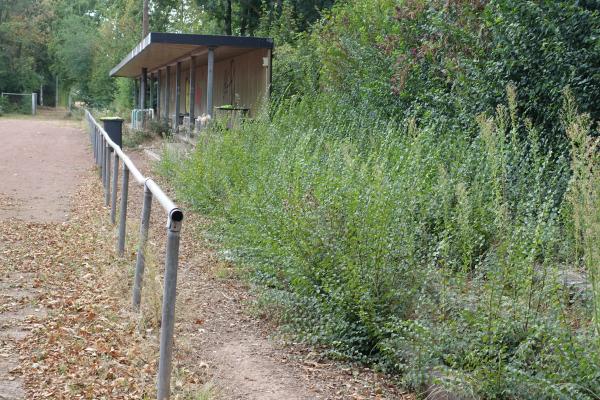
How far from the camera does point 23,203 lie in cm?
1170

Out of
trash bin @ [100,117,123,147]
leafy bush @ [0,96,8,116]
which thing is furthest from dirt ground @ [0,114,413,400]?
leafy bush @ [0,96,8,116]

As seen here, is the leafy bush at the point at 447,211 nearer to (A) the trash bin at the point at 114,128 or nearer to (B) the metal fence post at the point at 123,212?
(B) the metal fence post at the point at 123,212

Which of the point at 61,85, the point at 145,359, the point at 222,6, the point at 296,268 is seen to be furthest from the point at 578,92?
the point at 61,85

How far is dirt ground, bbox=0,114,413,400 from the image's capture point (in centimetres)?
439

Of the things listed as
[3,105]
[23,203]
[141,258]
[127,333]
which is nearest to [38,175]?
[23,203]

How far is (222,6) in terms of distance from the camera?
110 ft

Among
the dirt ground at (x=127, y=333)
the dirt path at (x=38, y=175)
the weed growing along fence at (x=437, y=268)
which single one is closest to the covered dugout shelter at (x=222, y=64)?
the dirt path at (x=38, y=175)

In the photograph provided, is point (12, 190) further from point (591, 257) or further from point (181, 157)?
point (591, 257)

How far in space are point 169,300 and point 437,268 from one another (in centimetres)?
265

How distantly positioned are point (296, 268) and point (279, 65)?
13390 mm

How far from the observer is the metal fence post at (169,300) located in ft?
12.0

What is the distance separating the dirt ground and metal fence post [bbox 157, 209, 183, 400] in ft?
0.85

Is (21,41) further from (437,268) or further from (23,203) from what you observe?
(437,268)

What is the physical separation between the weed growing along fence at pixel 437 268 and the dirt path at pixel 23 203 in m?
1.80
